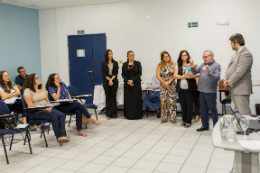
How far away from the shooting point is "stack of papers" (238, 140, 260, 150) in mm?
2117

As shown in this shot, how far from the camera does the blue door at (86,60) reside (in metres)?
7.85

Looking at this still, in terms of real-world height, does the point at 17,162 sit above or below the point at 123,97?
below

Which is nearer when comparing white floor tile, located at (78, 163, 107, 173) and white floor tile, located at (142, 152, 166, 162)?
white floor tile, located at (78, 163, 107, 173)

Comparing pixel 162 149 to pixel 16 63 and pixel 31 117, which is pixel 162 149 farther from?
pixel 16 63

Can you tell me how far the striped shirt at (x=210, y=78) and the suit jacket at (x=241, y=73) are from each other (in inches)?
27.0

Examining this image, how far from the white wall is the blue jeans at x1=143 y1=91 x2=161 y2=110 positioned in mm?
836

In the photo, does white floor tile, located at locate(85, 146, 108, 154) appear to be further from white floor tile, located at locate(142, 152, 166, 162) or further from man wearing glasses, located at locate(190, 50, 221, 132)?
man wearing glasses, located at locate(190, 50, 221, 132)

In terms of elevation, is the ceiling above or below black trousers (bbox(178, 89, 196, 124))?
above

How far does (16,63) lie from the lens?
782 centimetres

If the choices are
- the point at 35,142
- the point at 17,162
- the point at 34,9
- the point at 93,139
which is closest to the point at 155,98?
the point at 93,139

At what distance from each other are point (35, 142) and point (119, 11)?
4252 millimetres

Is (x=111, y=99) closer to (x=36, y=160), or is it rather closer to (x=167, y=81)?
(x=167, y=81)

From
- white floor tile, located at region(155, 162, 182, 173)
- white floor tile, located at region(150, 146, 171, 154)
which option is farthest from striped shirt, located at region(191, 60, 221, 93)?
white floor tile, located at region(155, 162, 182, 173)

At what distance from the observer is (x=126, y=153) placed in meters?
4.16
